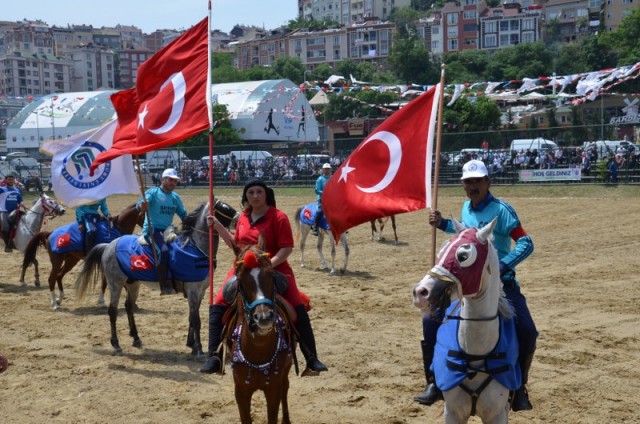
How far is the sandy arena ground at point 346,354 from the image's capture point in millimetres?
7582

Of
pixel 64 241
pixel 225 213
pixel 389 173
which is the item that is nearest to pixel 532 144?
pixel 64 241

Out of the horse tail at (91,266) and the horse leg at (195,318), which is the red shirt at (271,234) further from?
the horse tail at (91,266)

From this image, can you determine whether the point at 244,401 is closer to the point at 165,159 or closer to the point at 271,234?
the point at 271,234

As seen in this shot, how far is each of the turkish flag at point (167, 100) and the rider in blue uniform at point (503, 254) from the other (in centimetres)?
299

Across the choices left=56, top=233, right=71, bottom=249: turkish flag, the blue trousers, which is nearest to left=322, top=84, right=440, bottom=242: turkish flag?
the blue trousers

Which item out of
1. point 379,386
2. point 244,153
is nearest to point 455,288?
point 379,386

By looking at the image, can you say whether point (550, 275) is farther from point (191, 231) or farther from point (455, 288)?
point (455, 288)

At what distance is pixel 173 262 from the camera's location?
9.67 m

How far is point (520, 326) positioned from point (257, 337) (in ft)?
6.49

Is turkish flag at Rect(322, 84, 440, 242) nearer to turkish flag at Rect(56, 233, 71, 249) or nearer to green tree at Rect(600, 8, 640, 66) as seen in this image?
turkish flag at Rect(56, 233, 71, 249)

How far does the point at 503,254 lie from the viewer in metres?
5.97

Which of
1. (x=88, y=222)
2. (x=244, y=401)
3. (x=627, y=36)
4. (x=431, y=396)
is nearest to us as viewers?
(x=431, y=396)

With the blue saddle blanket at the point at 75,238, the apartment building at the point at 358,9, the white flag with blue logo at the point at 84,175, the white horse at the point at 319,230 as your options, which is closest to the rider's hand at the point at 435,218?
the white flag with blue logo at the point at 84,175

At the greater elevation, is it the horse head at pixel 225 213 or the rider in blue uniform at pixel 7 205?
the horse head at pixel 225 213
